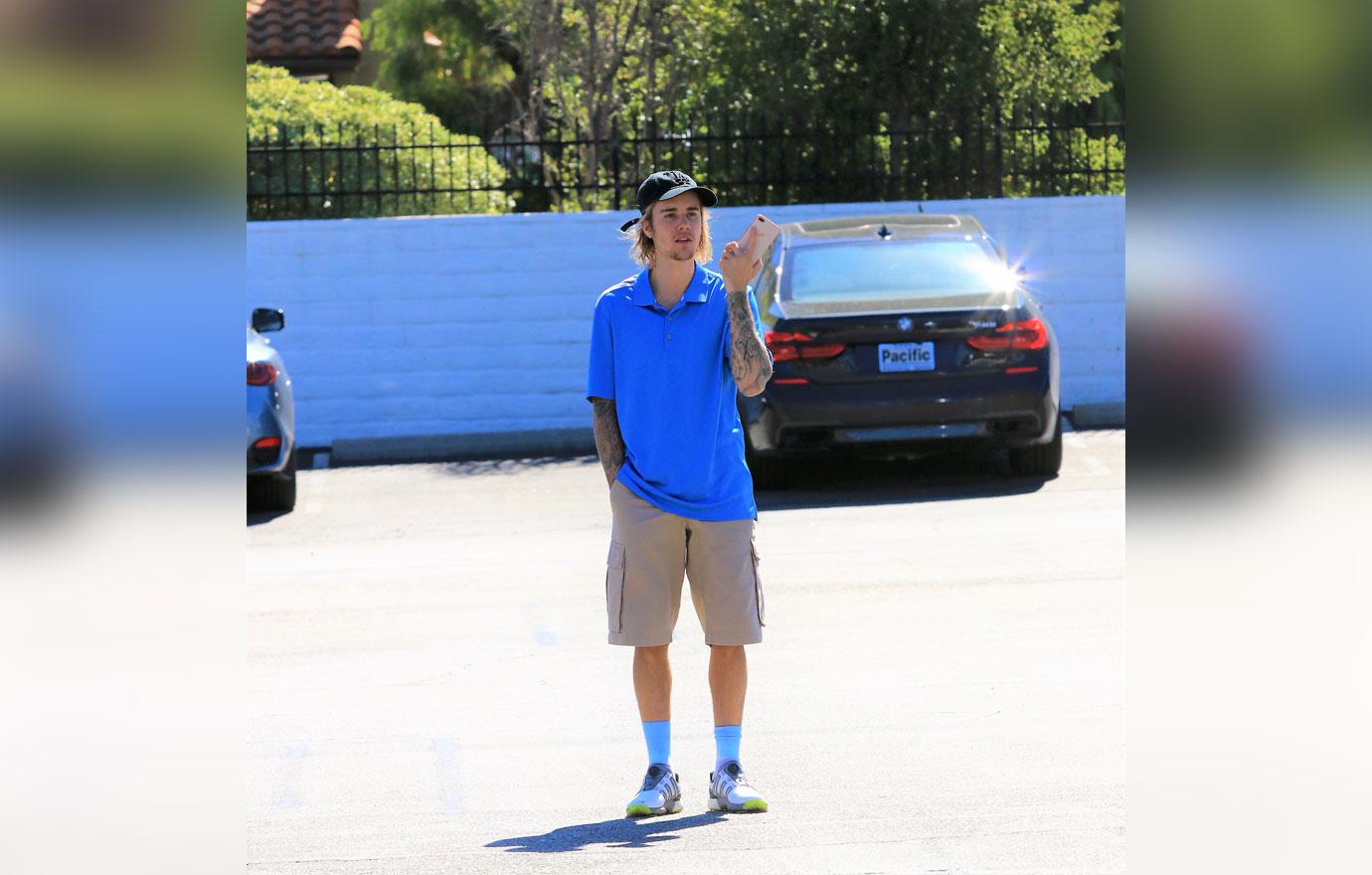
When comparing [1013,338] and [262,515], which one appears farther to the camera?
[262,515]

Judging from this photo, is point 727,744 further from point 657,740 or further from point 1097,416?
point 1097,416

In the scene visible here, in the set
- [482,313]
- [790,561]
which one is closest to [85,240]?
[790,561]

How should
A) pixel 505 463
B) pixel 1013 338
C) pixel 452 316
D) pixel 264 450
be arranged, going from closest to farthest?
pixel 1013 338 < pixel 264 450 < pixel 505 463 < pixel 452 316

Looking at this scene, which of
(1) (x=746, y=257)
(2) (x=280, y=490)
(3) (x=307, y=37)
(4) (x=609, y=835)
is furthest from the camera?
(3) (x=307, y=37)

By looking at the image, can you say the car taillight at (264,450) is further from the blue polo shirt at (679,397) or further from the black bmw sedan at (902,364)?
the blue polo shirt at (679,397)

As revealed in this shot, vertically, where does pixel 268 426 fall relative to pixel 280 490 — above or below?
above

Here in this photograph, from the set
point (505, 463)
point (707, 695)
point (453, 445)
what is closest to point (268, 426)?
point (505, 463)

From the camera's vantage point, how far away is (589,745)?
19.5 feet

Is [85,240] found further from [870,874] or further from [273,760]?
[273,760]

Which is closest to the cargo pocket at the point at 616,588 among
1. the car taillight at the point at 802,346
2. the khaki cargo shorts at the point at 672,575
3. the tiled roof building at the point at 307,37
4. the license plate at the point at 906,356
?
the khaki cargo shorts at the point at 672,575

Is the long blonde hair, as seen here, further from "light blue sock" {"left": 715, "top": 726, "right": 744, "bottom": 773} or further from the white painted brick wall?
the white painted brick wall

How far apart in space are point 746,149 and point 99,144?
533 inches

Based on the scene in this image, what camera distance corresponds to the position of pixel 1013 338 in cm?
1117

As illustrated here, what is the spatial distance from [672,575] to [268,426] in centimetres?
643
